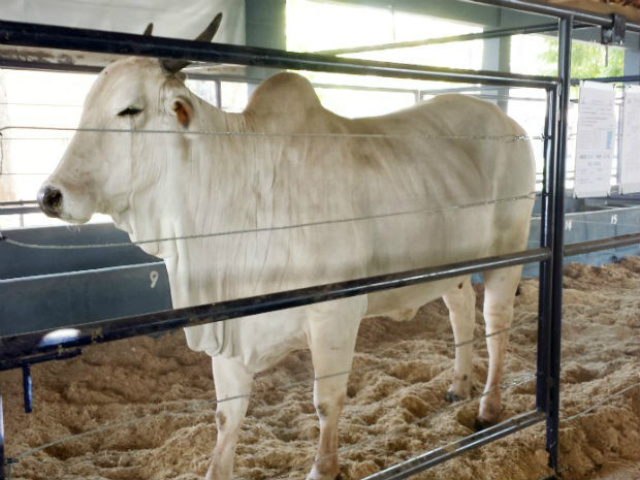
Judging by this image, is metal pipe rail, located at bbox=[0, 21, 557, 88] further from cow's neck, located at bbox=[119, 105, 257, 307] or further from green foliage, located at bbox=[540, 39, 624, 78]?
green foliage, located at bbox=[540, 39, 624, 78]

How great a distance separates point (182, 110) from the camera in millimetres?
1833

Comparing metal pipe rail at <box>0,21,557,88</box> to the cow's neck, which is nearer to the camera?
metal pipe rail at <box>0,21,557,88</box>

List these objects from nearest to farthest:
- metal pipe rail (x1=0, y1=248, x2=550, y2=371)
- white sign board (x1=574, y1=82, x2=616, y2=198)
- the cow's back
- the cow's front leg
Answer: metal pipe rail (x1=0, y1=248, x2=550, y2=371)
the cow's back
the cow's front leg
white sign board (x1=574, y1=82, x2=616, y2=198)

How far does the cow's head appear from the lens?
68.5 inches

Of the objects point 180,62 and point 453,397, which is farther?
point 453,397

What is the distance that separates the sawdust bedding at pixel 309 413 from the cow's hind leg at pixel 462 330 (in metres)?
0.09

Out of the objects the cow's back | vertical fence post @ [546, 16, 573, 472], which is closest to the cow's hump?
the cow's back

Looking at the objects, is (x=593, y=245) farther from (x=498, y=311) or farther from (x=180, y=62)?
(x=180, y=62)

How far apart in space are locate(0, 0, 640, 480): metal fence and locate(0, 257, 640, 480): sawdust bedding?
0.26 metres

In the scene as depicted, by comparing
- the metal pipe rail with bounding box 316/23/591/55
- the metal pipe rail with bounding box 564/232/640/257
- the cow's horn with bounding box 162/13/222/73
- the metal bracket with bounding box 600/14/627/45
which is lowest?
the metal pipe rail with bounding box 564/232/640/257

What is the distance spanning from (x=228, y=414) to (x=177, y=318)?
105 centimetres

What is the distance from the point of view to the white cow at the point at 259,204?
5.99ft

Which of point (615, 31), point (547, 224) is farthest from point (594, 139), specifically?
point (547, 224)

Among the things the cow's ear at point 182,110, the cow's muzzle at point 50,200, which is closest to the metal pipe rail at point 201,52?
the cow's ear at point 182,110
